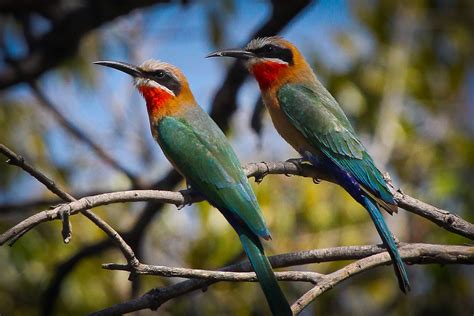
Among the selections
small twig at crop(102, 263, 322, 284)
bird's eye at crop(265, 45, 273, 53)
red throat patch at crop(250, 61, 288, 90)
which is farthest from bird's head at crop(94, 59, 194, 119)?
small twig at crop(102, 263, 322, 284)

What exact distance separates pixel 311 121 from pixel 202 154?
0.56 metres

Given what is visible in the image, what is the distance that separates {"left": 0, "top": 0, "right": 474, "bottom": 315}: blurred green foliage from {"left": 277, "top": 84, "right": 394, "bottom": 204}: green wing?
0.88m

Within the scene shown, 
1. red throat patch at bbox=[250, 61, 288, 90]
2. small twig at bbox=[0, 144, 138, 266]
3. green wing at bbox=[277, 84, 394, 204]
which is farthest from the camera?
red throat patch at bbox=[250, 61, 288, 90]

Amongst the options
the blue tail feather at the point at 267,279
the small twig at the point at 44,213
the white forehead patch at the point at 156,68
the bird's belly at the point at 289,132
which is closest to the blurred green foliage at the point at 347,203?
the bird's belly at the point at 289,132

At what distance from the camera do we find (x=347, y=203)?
5309 millimetres

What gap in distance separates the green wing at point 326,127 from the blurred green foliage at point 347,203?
883 millimetres

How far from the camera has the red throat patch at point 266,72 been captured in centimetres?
402

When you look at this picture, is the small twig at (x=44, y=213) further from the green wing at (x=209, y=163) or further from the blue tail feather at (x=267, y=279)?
the green wing at (x=209, y=163)

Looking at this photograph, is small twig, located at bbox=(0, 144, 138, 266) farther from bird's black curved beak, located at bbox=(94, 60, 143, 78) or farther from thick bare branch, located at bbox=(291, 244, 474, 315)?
bird's black curved beak, located at bbox=(94, 60, 143, 78)

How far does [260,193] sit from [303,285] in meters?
1.17

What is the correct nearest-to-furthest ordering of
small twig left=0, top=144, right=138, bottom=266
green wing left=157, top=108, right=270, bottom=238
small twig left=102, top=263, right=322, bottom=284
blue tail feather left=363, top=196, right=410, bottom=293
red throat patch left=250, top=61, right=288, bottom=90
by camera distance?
small twig left=0, top=144, right=138, bottom=266 < small twig left=102, top=263, right=322, bottom=284 < blue tail feather left=363, top=196, right=410, bottom=293 < green wing left=157, top=108, right=270, bottom=238 < red throat patch left=250, top=61, right=288, bottom=90

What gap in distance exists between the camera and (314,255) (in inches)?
104

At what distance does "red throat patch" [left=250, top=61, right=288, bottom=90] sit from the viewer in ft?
13.2

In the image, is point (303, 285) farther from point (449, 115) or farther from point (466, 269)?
point (449, 115)
